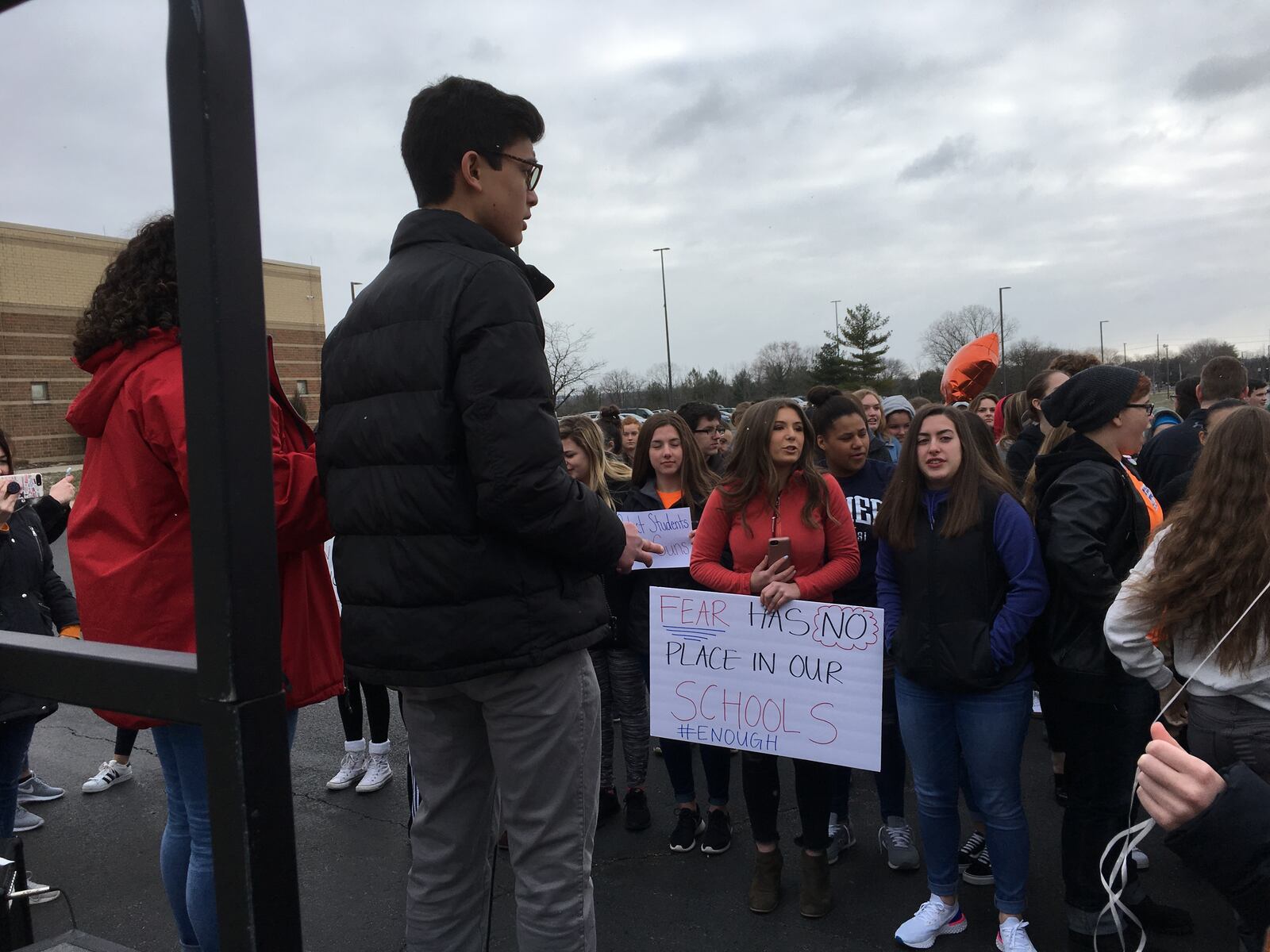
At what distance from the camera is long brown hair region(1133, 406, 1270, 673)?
242 centimetres

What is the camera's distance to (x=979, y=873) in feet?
12.0

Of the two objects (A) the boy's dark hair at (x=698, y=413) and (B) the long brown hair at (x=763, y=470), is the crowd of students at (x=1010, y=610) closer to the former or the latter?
(B) the long brown hair at (x=763, y=470)

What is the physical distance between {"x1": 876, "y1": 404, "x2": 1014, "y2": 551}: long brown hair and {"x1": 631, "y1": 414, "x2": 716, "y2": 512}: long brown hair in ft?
4.17

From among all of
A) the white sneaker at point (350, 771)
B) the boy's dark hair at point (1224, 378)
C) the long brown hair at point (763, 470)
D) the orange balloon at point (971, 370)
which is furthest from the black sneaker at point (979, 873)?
the orange balloon at point (971, 370)

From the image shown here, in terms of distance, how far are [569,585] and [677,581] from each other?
7.36 ft

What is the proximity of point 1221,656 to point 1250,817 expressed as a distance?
1197 millimetres

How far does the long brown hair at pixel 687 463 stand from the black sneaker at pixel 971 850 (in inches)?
73.8

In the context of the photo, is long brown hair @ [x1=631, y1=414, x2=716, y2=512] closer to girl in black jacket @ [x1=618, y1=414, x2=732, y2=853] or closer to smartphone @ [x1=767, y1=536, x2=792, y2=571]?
girl in black jacket @ [x1=618, y1=414, x2=732, y2=853]

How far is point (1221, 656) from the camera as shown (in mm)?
2420

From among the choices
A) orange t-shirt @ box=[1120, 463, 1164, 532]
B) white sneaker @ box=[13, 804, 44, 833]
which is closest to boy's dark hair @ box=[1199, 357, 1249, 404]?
orange t-shirt @ box=[1120, 463, 1164, 532]

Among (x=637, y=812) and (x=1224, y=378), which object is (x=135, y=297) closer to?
(x=637, y=812)

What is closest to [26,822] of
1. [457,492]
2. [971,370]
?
[457,492]

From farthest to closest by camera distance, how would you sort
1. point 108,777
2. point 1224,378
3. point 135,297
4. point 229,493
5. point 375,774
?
point 1224,378 → point 108,777 → point 375,774 → point 135,297 → point 229,493

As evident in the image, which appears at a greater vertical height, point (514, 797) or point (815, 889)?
point (514, 797)
